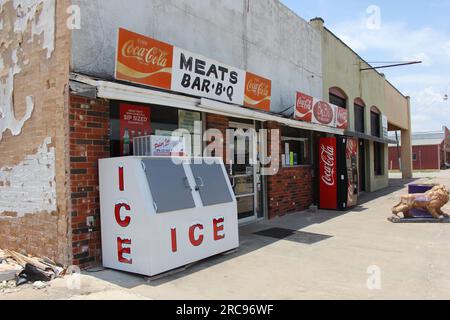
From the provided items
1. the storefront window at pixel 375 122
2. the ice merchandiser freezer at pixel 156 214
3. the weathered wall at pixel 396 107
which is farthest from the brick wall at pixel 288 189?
the weathered wall at pixel 396 107

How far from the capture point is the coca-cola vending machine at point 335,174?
11062 millimetres

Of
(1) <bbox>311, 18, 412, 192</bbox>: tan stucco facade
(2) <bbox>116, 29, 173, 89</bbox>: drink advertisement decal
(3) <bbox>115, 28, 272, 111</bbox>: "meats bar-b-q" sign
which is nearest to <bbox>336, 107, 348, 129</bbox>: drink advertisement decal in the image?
(1) <bbox>311, 18, 412, 192</bbox>: tan stucco facade

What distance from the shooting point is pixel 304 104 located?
33.1 ft

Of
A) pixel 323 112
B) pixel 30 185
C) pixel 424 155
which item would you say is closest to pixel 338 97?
pixel 323 112

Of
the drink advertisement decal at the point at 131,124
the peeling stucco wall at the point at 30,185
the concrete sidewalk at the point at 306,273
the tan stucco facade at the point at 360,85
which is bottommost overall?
the concrete sidewalk at the point at 306,273

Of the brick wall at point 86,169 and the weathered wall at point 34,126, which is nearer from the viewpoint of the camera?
the brick wall at point 86,169

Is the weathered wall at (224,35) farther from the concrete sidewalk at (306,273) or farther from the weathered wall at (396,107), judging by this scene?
the weathered wall at (396,107)

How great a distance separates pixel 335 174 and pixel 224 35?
16.8ft

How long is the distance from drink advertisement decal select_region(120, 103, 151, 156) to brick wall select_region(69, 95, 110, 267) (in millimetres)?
377

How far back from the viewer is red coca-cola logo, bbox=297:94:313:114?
9875mm

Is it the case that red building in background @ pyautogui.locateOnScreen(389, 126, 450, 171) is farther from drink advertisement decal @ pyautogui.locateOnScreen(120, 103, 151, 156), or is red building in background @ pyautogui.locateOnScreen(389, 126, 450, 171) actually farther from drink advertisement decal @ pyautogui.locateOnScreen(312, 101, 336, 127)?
drink advertisement decal @ pyautogui.locateOnScreen(120, 103, 151, 156)

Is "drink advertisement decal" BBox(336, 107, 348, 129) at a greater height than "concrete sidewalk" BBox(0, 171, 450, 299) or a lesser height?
greater

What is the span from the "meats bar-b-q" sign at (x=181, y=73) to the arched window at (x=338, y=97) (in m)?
6.08
